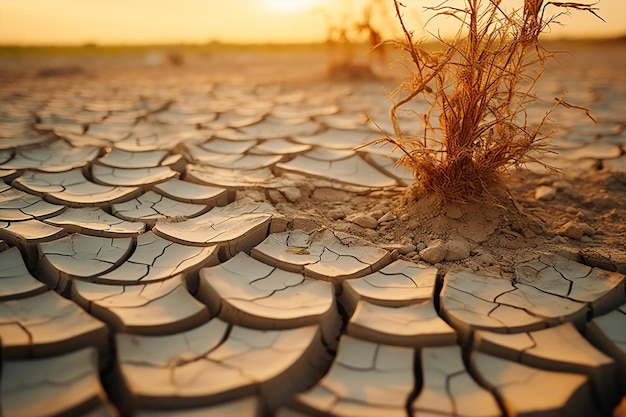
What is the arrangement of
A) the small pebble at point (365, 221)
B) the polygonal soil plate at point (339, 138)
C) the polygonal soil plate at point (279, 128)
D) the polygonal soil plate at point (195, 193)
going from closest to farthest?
the small pebble at point (365, 221), the polygonal soil plate at point (195, 193), the polygonal soil plate at point (339, 138), the polygonal soil plate at point (279, 128)

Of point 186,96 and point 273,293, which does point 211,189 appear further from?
point 186,96

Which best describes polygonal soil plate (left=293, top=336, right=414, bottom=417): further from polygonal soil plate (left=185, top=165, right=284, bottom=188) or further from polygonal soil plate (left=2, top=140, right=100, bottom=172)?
polygonal soil plate (left=2, top=140, right=100, bottom=172)

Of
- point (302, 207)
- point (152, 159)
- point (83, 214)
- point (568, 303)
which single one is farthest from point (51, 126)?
point (568, 303)

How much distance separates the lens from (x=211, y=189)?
85.6 inches

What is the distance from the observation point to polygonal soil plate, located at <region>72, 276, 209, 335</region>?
1.24 meters

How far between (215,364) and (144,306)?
337 millimetres

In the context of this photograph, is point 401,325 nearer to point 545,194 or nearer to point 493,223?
point 493,223

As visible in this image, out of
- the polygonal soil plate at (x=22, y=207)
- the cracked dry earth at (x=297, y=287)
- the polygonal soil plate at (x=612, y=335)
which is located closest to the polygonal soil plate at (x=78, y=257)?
the cracked dry earth at (x=297, y=287)

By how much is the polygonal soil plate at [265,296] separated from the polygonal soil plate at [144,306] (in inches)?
2.6

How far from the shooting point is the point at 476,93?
170cm

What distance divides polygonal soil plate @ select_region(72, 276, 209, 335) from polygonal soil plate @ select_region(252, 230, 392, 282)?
0.34 meters

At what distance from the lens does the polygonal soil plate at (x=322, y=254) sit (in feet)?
5.00

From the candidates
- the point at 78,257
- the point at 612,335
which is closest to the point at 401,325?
the point at 612,335

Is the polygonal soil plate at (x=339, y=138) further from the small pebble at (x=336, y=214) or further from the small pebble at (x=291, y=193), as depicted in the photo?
the small pebble at (x=336, y=214)
